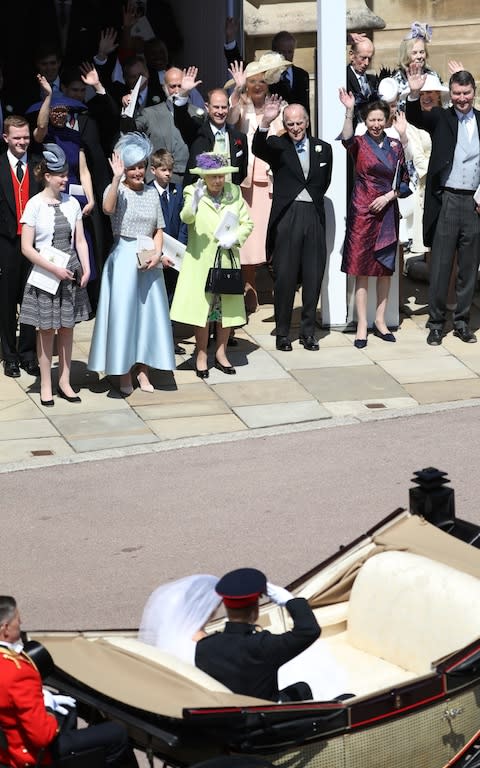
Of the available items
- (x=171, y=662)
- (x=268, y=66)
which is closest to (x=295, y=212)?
(x=268, y=66)

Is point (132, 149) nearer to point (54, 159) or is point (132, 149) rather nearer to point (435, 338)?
point (54, 159)

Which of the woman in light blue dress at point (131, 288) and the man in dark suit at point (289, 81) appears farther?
the man in dark suit at point (289, 81)

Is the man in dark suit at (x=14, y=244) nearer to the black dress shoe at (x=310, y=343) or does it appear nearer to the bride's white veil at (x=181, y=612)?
the black dress shoe at (x=310, y=343)

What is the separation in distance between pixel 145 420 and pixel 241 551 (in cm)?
247

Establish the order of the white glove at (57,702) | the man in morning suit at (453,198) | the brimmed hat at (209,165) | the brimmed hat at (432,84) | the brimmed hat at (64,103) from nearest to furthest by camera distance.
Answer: the white glove at (57,702), the brimmed hat at (209,165), the brimmed hat at (64,103), the man in morning suit at (453,198), the brimmed hat at (432,84)

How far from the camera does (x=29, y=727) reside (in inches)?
217

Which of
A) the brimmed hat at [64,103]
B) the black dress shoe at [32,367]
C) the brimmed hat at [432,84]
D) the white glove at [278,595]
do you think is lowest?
the black dress shoe at [32,367]

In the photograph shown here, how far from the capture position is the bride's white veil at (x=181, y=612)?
5984 millimetres

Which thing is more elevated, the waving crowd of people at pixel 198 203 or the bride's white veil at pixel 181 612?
the waving crowd of people at pixel 198 203

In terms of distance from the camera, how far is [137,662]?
582 cm

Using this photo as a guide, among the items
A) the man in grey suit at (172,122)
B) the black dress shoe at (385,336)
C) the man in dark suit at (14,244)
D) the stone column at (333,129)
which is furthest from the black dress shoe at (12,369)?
the black dress shoe at (385,336)

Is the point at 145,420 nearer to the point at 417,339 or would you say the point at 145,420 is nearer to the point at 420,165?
the point at 417,339

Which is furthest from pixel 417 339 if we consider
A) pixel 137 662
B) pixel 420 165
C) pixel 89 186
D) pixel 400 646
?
pixel 137 662

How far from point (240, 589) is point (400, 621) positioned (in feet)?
3.44
